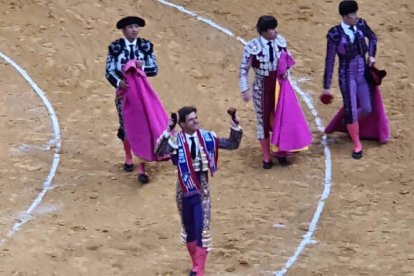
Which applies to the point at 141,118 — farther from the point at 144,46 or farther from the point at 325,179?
the point at 325,179

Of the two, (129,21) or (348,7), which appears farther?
(348,7)

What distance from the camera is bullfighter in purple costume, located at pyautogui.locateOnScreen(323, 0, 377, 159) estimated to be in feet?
41.8

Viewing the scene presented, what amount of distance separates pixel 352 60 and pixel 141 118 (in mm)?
2321

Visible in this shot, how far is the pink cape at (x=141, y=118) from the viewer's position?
12602mm

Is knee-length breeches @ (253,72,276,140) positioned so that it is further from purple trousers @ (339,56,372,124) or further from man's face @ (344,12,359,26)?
man's face @ (344,12,359,26)

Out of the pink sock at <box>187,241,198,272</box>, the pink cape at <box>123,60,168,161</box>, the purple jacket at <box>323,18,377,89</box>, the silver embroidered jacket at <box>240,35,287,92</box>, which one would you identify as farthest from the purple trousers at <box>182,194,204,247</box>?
the purple jacket at <box>323,18,377,89</box>

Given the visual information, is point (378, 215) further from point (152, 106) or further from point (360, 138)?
point (152, 106)

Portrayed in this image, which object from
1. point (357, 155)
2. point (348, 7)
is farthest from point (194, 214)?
point (348, 7)

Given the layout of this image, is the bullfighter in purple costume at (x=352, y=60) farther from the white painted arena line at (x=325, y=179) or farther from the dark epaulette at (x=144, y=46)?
the dark epaulette at (x=144, y=46)

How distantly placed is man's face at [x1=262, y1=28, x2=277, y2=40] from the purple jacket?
66 cm

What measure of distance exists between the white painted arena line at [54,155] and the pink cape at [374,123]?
10.1ft

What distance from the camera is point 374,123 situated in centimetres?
1340

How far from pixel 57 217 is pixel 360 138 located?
357 cm

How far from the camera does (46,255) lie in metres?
11.5
